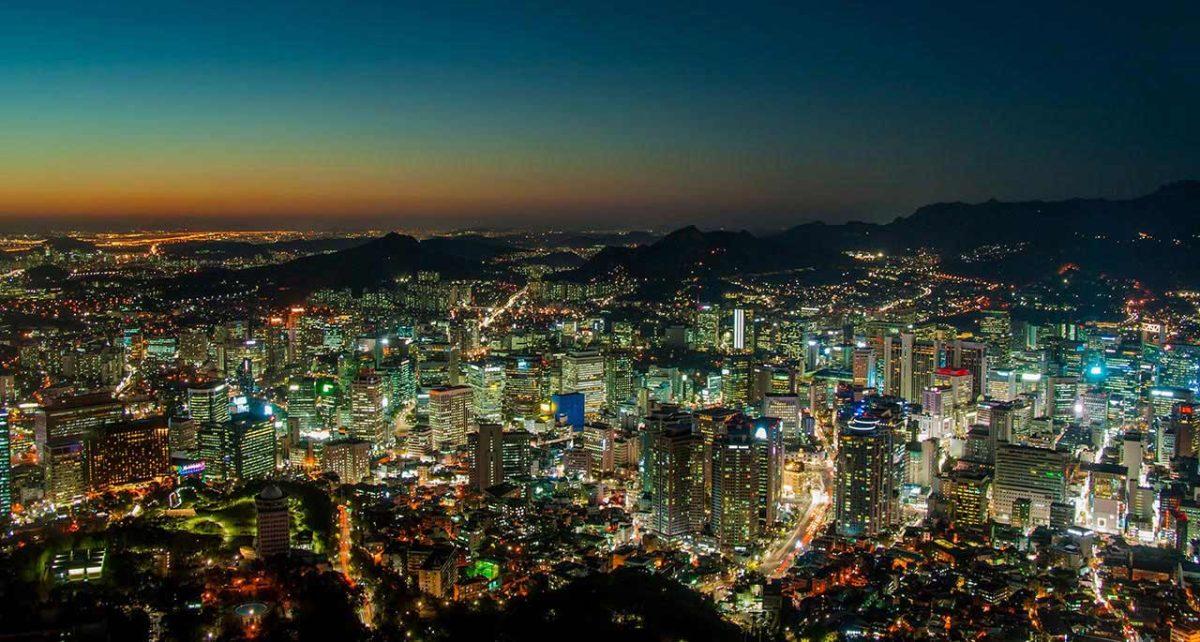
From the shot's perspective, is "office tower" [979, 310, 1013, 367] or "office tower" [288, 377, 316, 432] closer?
"office tower" [288, 377, 316, 432]

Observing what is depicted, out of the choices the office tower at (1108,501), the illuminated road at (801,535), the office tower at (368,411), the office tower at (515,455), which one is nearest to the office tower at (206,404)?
the office tower at (368,411)

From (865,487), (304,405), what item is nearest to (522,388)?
(304,405)

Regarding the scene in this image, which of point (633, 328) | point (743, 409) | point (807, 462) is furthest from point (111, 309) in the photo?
point (807, 462)

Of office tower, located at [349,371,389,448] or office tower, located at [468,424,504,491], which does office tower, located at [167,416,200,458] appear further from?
office tower, located at [468,424,504,491]

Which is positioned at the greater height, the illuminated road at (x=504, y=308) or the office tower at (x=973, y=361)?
the illuminated road at (x=504, y=308)

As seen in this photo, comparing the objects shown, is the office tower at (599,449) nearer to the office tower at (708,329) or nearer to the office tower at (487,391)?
the office tower at (487,391)

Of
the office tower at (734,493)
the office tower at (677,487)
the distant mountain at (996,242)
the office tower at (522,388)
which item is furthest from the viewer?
the distant mountain at (996,242)

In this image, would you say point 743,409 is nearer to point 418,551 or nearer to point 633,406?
point 633,406

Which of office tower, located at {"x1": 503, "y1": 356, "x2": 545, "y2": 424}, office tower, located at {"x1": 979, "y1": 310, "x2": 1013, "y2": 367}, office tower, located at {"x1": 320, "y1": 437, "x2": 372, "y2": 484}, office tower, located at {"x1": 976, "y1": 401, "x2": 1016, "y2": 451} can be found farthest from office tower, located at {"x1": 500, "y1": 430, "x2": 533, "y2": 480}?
office tower, located at {"x1": 979, "y1": 310, "x2": 1013, "y2": 367}
